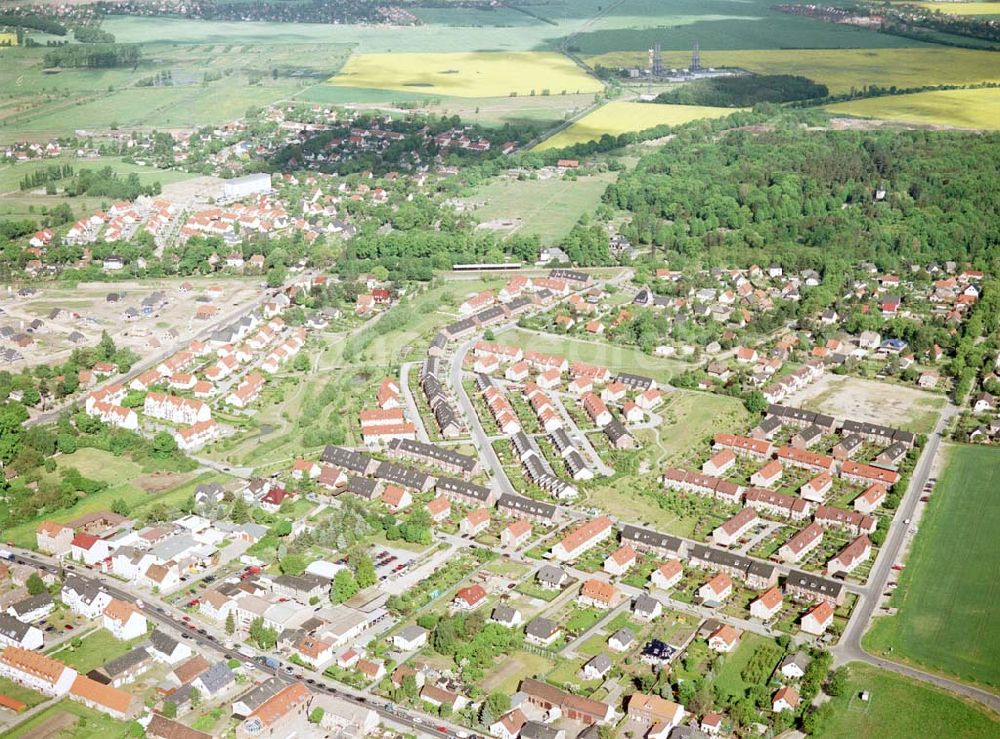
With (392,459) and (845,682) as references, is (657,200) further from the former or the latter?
(845,682)

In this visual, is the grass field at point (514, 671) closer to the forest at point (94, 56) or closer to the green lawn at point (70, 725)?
the green lawn at point (70, 725)

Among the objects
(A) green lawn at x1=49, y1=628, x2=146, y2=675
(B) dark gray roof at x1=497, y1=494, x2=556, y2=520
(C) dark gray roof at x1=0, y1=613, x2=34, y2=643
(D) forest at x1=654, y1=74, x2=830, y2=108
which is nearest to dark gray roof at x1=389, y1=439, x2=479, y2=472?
(B) dark gray roof at x1=497, y1=494, x2=556, y2=520

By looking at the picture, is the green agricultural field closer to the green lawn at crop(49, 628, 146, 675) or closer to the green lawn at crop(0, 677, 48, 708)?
the green lawn at crop(49, 628, 146, 675)

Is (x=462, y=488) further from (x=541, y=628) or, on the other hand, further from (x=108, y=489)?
(x=108, y=489)

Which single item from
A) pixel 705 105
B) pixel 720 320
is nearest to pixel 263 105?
pixel 705 105

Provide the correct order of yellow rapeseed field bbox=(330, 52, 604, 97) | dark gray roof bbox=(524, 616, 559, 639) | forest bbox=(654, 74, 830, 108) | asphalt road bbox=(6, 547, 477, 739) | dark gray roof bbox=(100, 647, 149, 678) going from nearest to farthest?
asphalt road bbox=(6, 547, 477, 739) → dark gray roof bbox=(100, 647, 149, 678) → dark gray roof bbox=(524, 616, 559, 639) → forest bbox=(654, 74, 830, 108) → yellow rapeseed field bbox=(330, 52, 604, 97)

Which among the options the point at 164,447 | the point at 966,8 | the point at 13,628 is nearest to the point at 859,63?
the point at 966,8
